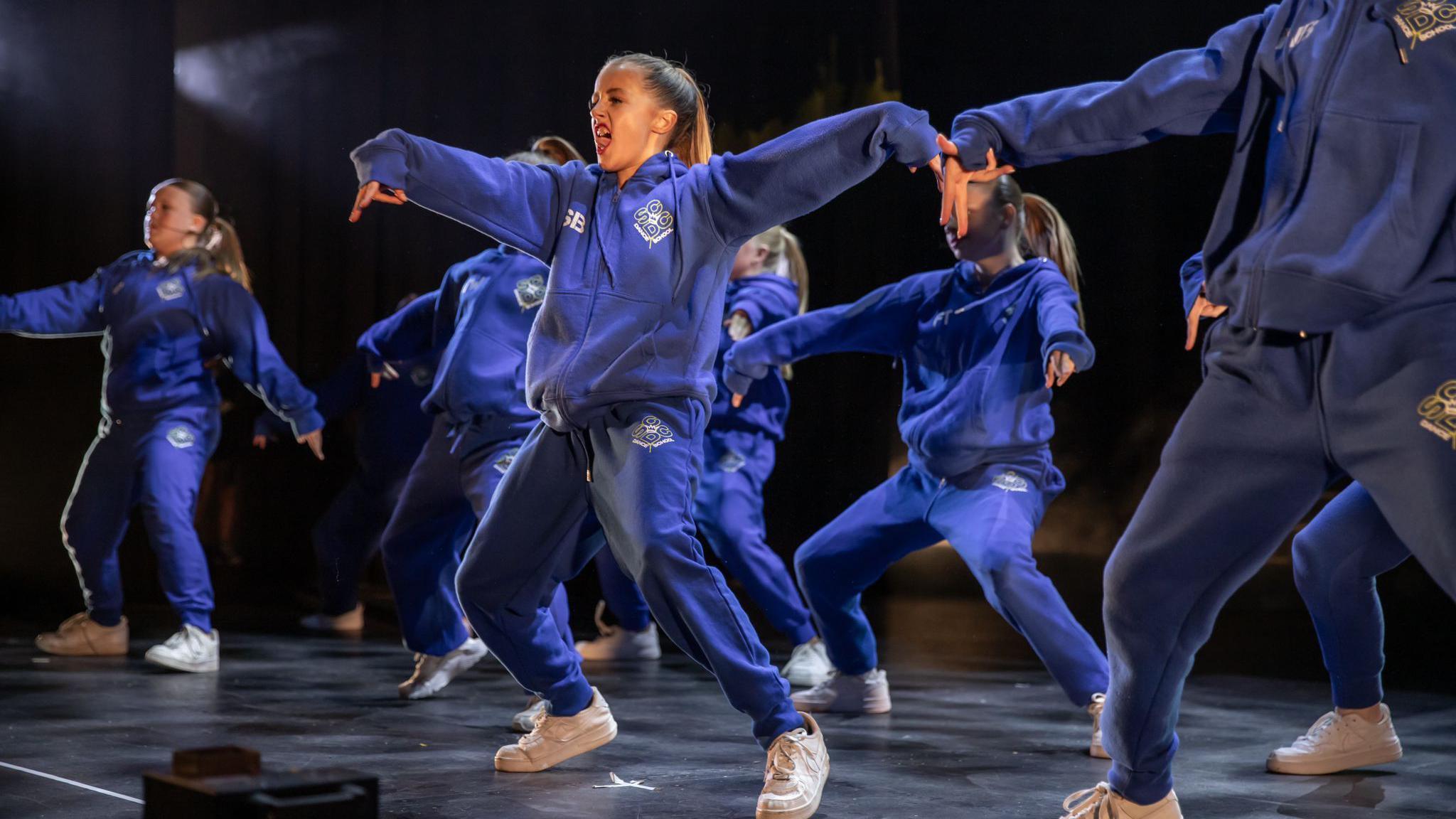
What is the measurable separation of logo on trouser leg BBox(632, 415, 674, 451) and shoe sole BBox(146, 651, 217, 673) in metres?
2.70

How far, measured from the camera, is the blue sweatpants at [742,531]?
4875 mm

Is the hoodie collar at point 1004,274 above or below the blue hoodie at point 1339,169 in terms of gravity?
below

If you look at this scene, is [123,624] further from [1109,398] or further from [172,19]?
[1109,398]

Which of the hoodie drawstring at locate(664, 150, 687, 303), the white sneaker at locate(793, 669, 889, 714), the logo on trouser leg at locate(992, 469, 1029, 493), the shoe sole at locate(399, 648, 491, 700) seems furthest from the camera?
the shoe sole at locate(399, 648, 491, 700)

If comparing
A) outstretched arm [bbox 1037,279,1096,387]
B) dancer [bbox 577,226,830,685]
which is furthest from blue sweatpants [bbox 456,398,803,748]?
dancer [bbox 577,226,830,685]

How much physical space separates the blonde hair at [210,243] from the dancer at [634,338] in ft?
9.12

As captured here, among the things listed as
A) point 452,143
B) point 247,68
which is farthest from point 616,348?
point 247,68

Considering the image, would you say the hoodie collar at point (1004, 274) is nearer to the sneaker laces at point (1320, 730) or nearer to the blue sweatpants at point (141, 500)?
the sneaker laces at point (1320, 730)

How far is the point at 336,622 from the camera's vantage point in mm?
6203

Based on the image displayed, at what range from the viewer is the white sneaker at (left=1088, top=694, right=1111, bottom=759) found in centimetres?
334

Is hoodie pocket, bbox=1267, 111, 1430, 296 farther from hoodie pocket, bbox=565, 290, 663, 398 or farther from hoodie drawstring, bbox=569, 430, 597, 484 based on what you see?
hoodie drawstring, bbox=569, 430, 597, 484

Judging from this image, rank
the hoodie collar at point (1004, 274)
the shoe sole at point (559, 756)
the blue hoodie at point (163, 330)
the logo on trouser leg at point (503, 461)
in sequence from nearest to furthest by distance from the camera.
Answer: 1. the shoe sole at point (559, 756)
2. the hoodie collar at point (1004, 274)
3. the logo on trouser leg at point (503, 461)
4. the blue hoodie at point (163, 330)

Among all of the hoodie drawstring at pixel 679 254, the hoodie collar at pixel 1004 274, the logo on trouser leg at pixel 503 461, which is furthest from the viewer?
the logo on trouser leg at pixel 503 461

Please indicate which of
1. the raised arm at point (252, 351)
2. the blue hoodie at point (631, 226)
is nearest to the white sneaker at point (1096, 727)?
the blue hoodie at point (631, 226)
